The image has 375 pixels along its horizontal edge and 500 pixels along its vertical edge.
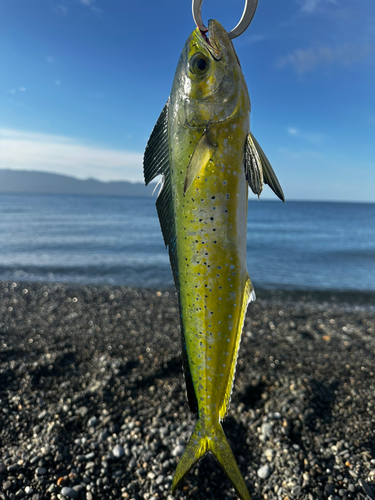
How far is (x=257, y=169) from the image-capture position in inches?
86.7

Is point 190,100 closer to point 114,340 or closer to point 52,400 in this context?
point 52,400

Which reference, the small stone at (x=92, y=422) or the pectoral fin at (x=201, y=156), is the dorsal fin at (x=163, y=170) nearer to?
the pectoral fin at (x=201, y=156)

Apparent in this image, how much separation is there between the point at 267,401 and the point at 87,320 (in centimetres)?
550

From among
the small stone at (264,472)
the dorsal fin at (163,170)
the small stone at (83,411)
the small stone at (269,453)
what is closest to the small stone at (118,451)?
the small stone at (83,411)

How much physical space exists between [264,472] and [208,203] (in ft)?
12.2

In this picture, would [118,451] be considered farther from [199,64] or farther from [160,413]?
[199,64]

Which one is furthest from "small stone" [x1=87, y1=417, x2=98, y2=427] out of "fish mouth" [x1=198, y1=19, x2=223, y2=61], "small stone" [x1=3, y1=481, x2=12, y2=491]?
"fish mouth" [x1=198, y1=19, x2=223, y2=61]

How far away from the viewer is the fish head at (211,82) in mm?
2234

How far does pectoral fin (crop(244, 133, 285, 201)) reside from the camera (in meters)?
2.19

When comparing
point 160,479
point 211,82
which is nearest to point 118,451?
point 160,479

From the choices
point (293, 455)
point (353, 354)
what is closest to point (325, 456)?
point (293, 455)

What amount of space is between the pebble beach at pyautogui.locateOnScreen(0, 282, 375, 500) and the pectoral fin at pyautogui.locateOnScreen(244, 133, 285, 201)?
12.0ft

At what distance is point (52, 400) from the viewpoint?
5.33 m

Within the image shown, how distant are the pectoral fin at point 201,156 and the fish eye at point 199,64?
1.40ft
